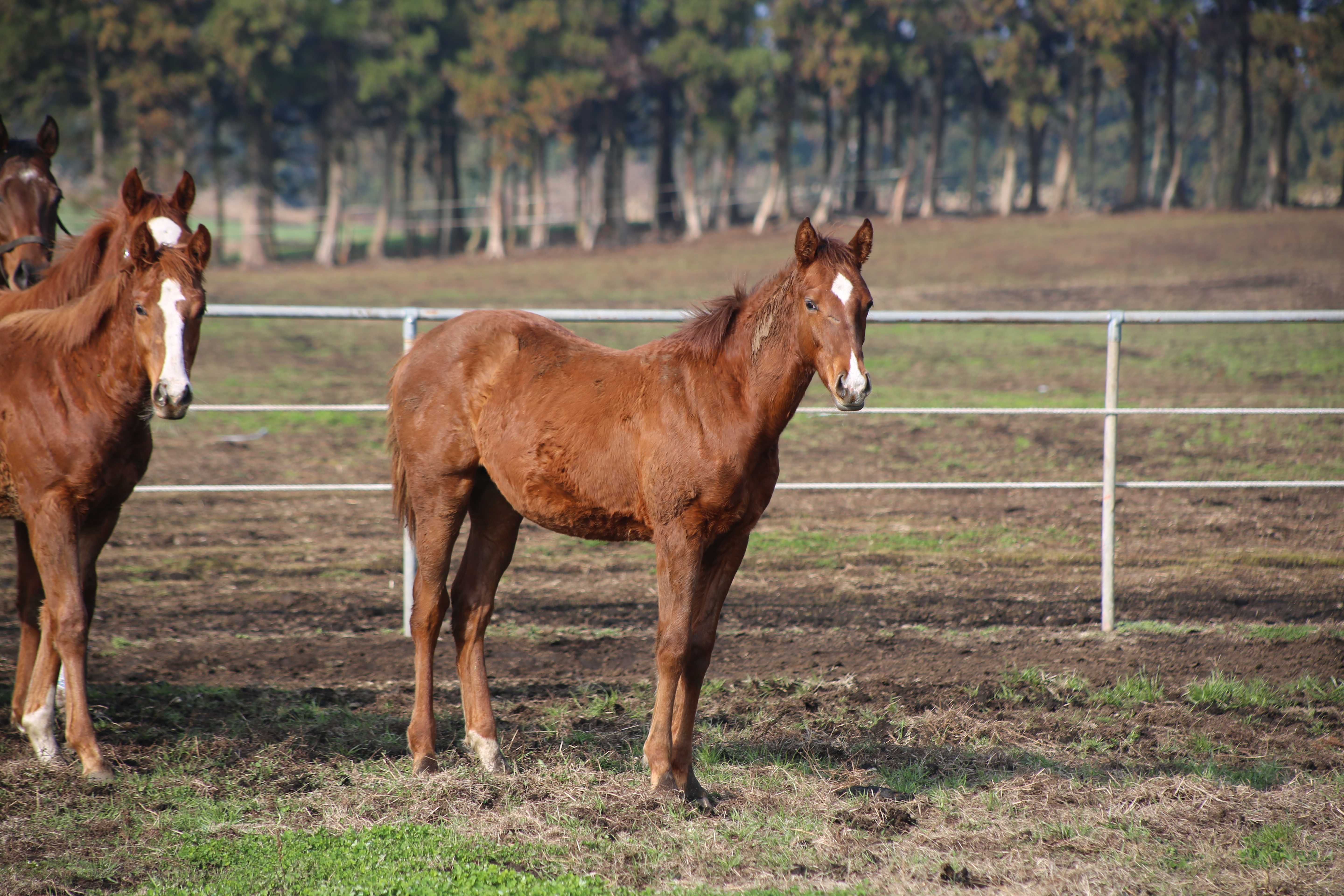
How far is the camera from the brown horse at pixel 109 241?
3.71 meters

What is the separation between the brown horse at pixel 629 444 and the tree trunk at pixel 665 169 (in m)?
30.9

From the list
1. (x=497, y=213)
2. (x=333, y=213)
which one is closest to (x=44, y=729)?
(x=497, y=213)

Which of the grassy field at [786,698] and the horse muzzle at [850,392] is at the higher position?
the horse muzzle at [850,392]

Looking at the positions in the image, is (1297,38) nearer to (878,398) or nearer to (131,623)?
(878,398)

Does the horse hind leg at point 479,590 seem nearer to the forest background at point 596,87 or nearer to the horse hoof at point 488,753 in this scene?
the horse hoof at point 488,753

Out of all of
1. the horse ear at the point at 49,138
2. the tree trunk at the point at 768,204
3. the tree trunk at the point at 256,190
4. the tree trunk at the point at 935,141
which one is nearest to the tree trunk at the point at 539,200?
the tree trunk at the point at 768,204

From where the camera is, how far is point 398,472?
4176mm

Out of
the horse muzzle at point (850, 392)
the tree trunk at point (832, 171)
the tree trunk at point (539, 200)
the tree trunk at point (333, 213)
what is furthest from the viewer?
the tree trunk at point (832, 171)

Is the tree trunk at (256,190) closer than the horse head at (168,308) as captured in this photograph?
No

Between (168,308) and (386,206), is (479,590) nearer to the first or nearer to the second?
(168,308)

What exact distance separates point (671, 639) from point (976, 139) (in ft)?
117

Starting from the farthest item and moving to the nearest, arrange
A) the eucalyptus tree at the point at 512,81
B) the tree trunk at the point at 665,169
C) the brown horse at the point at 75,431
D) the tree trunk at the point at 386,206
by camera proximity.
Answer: the tree trunk at the point at 665,169
the tree trunk at the point at 386,206
the eucalyptus tree at the point at 512,81
the brown horse at the point at 75,431

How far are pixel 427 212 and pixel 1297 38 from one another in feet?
95.0

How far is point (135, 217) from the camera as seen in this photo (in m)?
3.83
